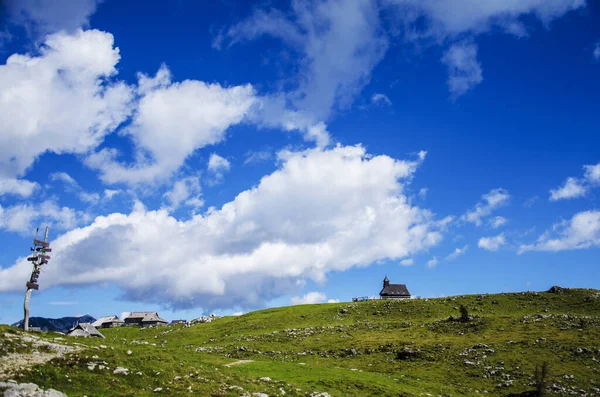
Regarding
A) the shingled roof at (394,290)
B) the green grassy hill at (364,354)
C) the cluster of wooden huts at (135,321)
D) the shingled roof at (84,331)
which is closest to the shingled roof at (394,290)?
the shingled roof at (394,290)

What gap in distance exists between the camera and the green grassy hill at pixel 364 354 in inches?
1101

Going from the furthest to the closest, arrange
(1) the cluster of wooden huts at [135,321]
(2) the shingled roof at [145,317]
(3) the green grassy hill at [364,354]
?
1. (2) the shingled roof at [145,317]
2. (1) the cluster of wooden huts at [135,321]
3. (3) the green grassy hill at [364,354]

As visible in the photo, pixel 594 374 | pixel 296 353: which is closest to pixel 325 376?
pixel 296 353

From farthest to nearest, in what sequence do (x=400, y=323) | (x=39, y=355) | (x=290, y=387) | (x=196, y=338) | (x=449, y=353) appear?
(x=196, y=338) < (x=400, y=323) < (x=449, y=353) < (x=290, y=387) < (x=39, y=355)

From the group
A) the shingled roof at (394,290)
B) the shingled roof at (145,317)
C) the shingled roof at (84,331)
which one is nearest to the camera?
the shingled roof at (84,331)

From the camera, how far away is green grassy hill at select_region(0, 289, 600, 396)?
28.0 meters

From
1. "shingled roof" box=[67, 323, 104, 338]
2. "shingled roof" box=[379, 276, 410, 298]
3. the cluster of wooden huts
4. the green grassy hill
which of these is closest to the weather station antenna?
the green grassy hill

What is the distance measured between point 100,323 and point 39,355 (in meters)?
162

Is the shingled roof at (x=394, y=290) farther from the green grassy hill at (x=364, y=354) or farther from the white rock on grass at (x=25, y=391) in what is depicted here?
the white rock on grass at (x=25, y=391)

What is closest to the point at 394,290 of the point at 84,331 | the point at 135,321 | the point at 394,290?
the point at 394,290

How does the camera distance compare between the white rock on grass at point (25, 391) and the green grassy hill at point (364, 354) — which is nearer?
the white rock on grass at point (25, 391)

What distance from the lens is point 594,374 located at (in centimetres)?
4625

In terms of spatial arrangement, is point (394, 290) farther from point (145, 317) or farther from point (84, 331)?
point (145, 317)

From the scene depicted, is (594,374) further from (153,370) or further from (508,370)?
(153,370)
